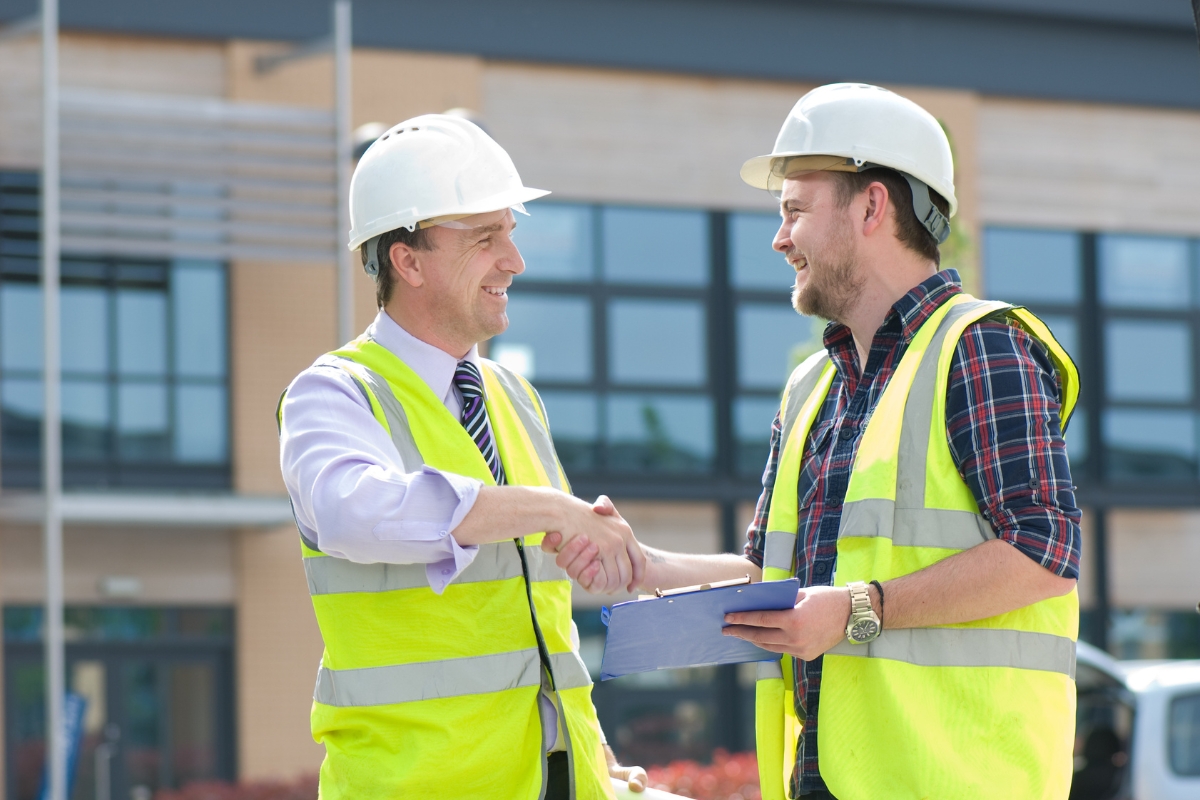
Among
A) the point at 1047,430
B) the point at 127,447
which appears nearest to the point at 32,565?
the point at 127,447

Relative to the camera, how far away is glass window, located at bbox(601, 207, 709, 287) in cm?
1702

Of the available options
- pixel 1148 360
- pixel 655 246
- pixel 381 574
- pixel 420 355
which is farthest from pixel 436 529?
pixel 1148 360

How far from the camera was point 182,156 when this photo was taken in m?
14.9

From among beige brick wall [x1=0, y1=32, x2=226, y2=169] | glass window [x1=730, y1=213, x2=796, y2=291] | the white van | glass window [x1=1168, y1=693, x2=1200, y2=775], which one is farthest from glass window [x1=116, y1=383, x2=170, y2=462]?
glass window [x1=1168, y1=693, x2=1200, y2=775]

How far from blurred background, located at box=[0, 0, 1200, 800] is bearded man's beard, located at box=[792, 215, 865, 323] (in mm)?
10766

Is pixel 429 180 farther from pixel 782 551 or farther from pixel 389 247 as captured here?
pixel 782 551

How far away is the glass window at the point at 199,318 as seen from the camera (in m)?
15.5

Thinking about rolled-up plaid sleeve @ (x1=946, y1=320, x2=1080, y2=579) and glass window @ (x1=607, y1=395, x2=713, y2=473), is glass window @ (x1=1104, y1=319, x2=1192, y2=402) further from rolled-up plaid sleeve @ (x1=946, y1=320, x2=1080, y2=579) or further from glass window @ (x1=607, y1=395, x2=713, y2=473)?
rolled-up plaid sleeve @ (x1=946, y1=320, x2=1080, y2=579)

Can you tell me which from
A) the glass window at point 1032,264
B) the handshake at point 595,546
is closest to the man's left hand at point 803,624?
the handshake at point 595,546

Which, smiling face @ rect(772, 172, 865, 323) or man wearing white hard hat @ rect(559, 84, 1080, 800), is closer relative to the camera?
man wearing white hard hat @ rect(559, 84, 1080, 800)

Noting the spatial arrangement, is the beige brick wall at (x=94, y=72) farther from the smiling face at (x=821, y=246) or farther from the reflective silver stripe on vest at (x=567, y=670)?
the reflective silver stripe on vest at (x=567, y=670)

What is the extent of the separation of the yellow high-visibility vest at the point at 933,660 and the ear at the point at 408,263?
999 millimetres

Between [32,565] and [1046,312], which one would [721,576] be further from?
[1046,312]

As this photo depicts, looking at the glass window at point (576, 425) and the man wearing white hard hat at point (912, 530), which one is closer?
the man wearing white hard hat at point (912, 530)
